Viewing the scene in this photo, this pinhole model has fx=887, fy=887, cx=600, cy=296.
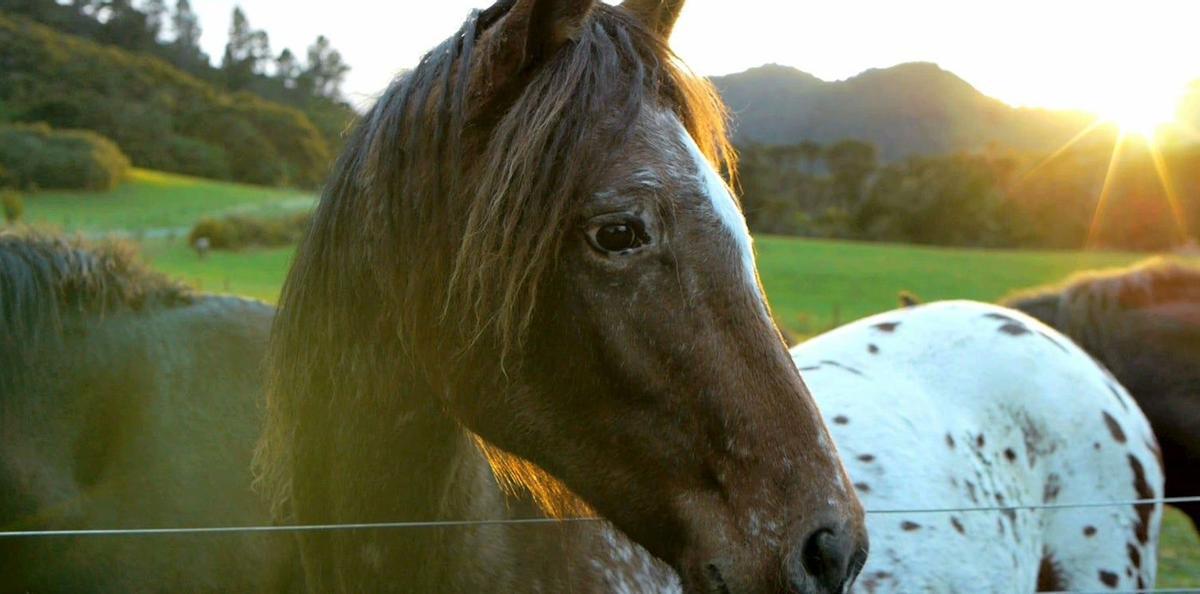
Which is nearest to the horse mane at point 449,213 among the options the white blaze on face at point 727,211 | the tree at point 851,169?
the white blaze on face at point 727,211

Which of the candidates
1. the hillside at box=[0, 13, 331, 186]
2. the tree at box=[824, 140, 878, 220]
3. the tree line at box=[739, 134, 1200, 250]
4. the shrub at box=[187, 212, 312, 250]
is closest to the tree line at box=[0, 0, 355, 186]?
the hillside at box=[0, 13, 331, 186]

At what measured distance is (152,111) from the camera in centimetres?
4678

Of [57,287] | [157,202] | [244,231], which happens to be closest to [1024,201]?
[244,231]

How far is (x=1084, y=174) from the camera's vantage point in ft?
159

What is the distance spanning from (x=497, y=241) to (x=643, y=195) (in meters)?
0.31

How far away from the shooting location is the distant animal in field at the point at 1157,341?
203 inches

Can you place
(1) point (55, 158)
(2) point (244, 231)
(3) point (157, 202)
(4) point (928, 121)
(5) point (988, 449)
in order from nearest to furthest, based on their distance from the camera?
(5) point (988, 449), (2) point (244, 231), (1) point (55, 158), (3) point (157, 202), (4) point (928, 121)

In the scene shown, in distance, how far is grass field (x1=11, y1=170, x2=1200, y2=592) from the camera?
27.8 meters

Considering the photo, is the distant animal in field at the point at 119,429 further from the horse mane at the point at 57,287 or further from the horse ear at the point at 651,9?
the horse ear at the point at 651,9

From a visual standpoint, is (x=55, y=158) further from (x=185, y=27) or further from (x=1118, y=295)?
(x=1118, y=295)

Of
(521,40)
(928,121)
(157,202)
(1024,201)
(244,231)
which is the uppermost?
(928,121)

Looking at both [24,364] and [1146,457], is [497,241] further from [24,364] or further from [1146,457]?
[1146,457]

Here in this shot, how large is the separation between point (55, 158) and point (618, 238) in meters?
43.5

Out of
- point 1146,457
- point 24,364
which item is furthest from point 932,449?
point 24,364
